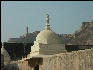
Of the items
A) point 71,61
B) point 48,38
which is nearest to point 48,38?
point 48,38

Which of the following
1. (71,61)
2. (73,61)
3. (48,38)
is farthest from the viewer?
(48,38)

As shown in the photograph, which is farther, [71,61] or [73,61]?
[71,61]

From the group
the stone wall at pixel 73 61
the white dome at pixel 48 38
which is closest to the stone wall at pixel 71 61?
the stone wall at pixel 73 61

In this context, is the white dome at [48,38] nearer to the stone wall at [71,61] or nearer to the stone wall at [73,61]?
the stone wall at [71,61]

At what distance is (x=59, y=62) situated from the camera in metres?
12.1

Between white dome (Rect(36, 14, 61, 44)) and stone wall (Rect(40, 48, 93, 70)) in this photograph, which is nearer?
stone wall (Rect(40, 48, 93, 70))

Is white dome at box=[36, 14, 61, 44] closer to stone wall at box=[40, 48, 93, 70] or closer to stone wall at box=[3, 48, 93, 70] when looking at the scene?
stone wall at box=[3, 48, 93, 70]

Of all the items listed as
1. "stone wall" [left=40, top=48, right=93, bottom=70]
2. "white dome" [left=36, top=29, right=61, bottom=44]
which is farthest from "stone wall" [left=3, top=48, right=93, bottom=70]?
"white dome" [left=36, top=29, right=61, bottom=44]

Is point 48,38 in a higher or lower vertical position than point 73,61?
Answer: lower

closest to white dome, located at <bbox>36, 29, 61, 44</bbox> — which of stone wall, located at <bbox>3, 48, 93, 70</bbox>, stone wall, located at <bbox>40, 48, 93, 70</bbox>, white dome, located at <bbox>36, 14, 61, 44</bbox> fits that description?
white dome, located at <bbox>36, 14, 61, 44</bbox>

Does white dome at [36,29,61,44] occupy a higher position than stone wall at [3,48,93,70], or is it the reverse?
stone wall at [3,48,93,70]

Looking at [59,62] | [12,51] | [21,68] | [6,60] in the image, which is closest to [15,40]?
[12,51]

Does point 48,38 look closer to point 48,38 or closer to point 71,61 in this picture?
point 48,38

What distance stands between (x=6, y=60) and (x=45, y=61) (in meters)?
21.4
